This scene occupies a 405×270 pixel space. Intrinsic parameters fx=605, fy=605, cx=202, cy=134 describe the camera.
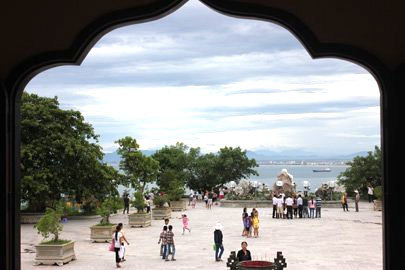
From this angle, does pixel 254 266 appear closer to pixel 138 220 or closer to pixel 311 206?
pixel 138 220

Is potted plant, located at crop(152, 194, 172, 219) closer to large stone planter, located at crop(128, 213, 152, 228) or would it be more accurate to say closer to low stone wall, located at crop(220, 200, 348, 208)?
large stone planter, located at crop(128, 213, 152, 228)

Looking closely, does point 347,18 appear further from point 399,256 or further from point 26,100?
point 26,100

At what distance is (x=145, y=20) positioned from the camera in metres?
3.57

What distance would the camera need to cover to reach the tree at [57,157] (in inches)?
850

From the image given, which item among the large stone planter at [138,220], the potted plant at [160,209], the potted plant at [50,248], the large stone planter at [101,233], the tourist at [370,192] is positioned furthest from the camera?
the tourist at [370,192]

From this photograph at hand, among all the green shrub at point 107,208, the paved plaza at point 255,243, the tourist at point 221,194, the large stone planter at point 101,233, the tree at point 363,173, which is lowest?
the paved plaza at point 255,243

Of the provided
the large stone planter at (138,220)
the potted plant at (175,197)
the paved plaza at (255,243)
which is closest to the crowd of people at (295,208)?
the paved plaza at (255,243)

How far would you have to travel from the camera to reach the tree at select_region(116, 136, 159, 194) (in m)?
26.7

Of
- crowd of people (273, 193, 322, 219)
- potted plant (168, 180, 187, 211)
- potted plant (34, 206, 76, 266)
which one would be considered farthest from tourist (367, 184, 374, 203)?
potted plant (34, 206, 76, 266)

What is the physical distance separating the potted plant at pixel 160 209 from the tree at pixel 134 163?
2.03 m

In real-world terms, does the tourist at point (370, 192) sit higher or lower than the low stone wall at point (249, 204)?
higher

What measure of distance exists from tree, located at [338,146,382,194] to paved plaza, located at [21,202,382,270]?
6118 millimetres

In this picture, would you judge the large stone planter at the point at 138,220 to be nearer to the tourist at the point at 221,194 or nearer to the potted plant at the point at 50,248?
the potted plant at the point at 50,248

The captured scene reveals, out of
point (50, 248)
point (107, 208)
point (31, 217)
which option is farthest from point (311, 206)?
point (50, 248)
